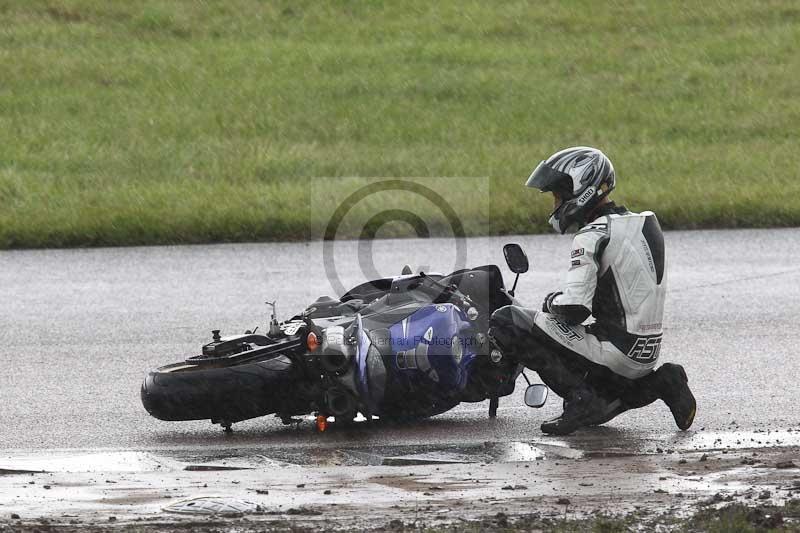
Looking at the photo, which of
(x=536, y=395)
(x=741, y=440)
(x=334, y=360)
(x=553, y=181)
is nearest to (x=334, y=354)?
(x=334, y=360)

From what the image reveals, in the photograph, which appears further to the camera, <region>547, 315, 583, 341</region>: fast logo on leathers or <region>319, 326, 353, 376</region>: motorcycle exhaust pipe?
<region>547, 315, 583, 341</region>: fast logo on leathers

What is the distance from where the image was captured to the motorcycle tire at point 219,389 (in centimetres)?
698

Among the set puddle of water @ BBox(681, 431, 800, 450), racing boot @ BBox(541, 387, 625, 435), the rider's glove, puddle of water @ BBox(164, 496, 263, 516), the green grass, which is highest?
the green grass

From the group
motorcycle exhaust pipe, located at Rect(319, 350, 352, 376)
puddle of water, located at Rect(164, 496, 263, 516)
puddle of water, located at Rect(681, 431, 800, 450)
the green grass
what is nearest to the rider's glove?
puddle of water, located at Rect(681, 431, 800, 450)

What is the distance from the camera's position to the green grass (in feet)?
46.2

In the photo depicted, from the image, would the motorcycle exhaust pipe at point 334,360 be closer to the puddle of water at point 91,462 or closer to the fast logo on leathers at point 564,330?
the puddle of water at point 91,462

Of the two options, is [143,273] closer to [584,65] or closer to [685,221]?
[685,221]

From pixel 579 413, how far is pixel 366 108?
11918 millimetres

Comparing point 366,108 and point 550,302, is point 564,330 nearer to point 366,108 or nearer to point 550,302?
point 550,302

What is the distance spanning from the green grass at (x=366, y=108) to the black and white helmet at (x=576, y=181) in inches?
247

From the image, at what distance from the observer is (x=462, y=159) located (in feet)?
53.5

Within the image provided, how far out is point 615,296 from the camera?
23.1 feet

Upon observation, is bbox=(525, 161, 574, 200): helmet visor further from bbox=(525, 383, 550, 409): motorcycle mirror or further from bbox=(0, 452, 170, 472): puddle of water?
bbox=(0, 452, 170, 472): puddle of water

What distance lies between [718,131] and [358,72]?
521 cm
